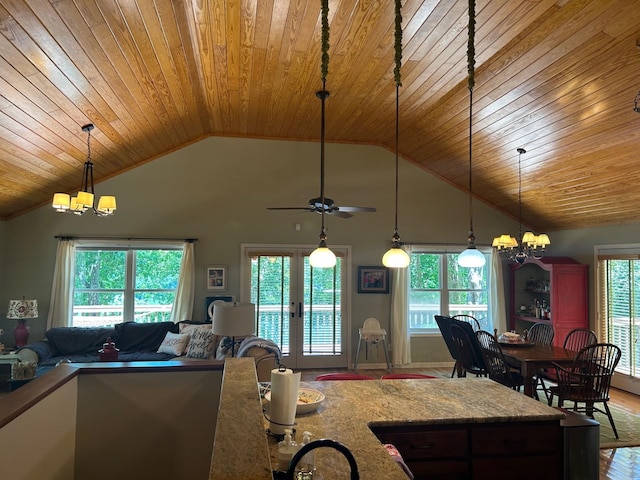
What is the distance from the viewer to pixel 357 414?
6.95 feet

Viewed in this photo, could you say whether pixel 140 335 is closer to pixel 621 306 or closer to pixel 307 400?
pixel 307 400

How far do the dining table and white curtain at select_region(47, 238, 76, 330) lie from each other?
5728 millimetres

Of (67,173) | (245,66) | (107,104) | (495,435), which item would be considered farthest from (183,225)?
(495,435)

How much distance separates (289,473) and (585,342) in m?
5.26

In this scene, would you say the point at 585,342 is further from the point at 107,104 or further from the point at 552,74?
the point at 107,104

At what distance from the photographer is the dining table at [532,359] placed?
416cm

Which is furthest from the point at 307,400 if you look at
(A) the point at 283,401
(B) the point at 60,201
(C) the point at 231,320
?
(B) the point at 60,201

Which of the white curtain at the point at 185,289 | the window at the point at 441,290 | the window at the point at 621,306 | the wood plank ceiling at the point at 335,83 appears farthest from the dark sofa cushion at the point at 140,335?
the window at the point at 621,306

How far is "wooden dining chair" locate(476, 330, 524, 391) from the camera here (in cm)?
445

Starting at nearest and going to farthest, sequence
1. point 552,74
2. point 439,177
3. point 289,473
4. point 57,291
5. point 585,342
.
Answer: point 289,473 < point 552,74 < point 585,342 < point 57,291 < point 439,177

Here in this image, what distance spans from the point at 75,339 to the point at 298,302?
10.1ft

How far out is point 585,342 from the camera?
5.28 meters

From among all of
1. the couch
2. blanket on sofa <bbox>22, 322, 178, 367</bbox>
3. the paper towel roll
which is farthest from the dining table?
blanket on sofa <bbox>22, 322, 178, 367</bbox>

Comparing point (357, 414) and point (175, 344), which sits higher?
point (357, 414)
